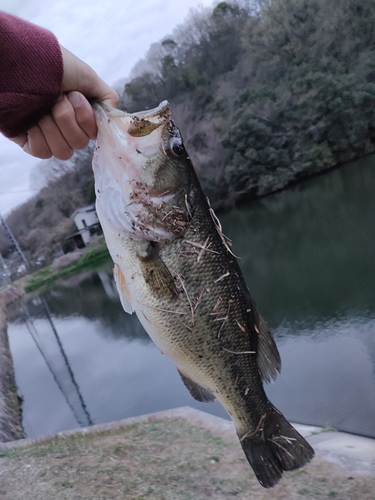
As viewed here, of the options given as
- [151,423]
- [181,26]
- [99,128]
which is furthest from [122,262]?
[181,26]

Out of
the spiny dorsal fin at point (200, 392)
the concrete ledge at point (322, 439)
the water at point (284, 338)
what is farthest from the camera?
the water at point (284, 338)

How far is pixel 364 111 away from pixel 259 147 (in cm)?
599

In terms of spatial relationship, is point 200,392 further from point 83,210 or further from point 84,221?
point 84,221

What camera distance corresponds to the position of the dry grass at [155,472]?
3.73 m

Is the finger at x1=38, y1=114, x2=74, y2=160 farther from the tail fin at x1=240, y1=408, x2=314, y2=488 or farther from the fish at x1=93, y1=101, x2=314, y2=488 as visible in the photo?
the tail fin at x1=240, y1=408, x2=314, y2=488

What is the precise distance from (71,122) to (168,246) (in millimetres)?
645

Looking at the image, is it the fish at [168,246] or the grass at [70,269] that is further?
the grass at [70,269]

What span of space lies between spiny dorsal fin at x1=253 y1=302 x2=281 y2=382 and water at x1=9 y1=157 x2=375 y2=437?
155 inches

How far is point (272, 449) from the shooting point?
204cm

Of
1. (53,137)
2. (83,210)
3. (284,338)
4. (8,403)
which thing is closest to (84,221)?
(83,210)

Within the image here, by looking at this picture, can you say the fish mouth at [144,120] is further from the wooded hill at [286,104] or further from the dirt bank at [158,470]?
the wooded hill at [286,104]

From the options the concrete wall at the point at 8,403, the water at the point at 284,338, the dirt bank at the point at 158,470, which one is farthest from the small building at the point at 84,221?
the dirt bank at the point at 158,470

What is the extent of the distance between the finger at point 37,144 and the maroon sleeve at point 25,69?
12 cm

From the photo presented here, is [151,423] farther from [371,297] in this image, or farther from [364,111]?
[364,111]
